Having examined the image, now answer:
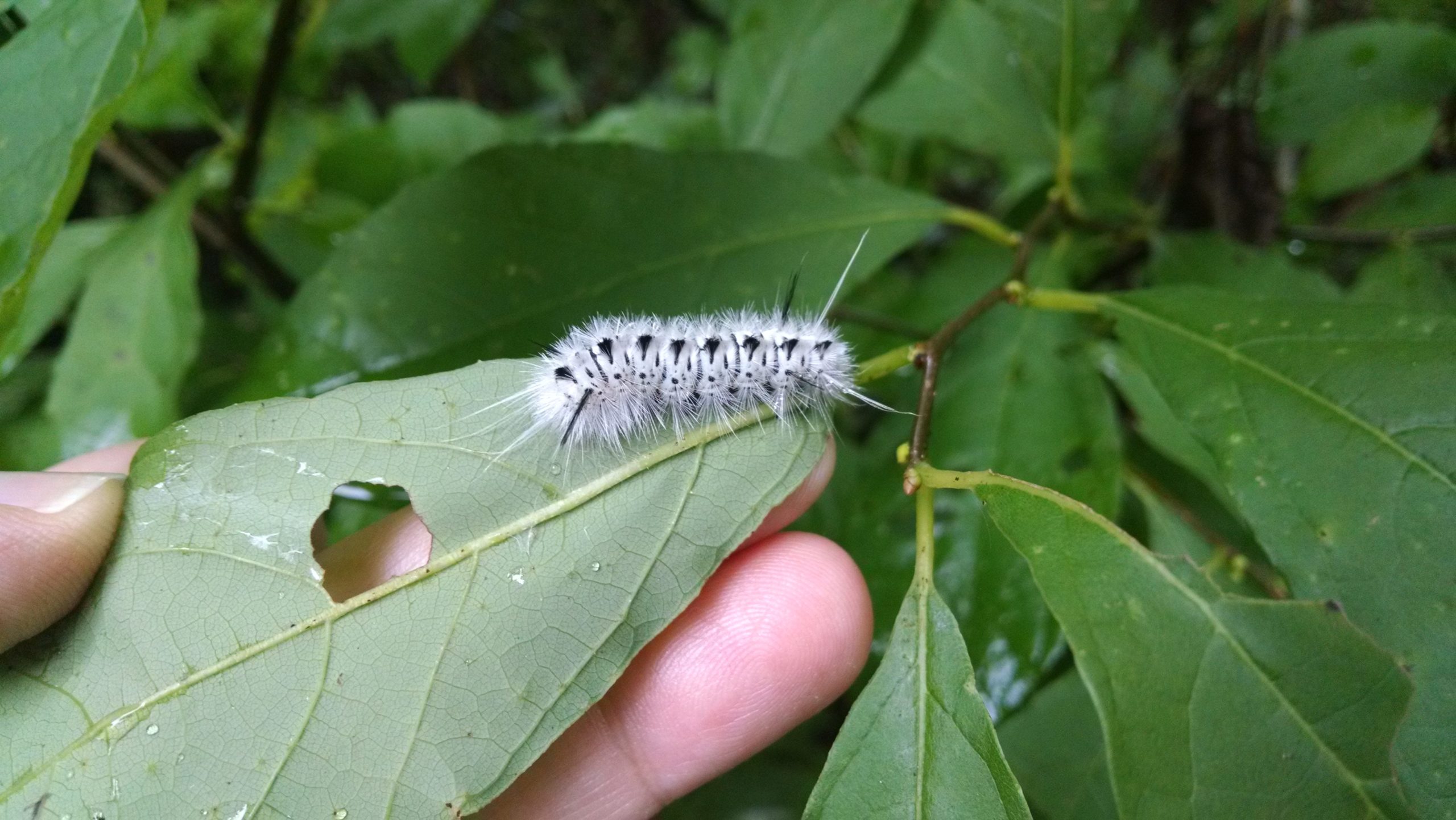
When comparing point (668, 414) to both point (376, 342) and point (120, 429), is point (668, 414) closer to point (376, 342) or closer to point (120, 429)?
point (376, 342)

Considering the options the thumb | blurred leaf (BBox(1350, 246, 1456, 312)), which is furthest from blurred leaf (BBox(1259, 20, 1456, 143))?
the thumb

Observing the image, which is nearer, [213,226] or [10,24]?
[10,24]

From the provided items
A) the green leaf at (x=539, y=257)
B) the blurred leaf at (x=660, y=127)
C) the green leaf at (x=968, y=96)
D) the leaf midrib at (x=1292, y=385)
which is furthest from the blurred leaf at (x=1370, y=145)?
the blurred leaf at (x=660, y=127)

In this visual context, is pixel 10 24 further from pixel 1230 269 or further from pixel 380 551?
pixel 1230 269

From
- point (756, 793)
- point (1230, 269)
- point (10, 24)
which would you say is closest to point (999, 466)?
point (1230, 269)

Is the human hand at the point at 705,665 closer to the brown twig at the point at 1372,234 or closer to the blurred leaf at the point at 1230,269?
the blurred leaf at the point at 1230,269

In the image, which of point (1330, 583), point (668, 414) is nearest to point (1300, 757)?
point (1330, 583)
